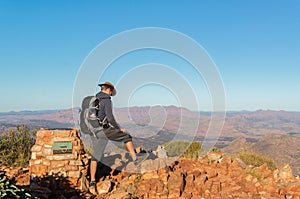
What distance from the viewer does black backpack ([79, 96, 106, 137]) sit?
26.8 ft

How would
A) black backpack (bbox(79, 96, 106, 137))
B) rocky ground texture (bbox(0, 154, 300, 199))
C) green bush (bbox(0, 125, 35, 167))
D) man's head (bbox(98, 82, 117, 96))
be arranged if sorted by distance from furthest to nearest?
green bush (bbox(0, 125, 35, 167)) < man's head (bbox(98, 82, 117, 96)) < black backpack (bbox(79, 96, 106, 137)) < rocky ground texture (bbox(0, 154, 300, 199))

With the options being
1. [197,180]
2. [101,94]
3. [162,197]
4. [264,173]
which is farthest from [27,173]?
[264,173]

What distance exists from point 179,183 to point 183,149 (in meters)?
4.92

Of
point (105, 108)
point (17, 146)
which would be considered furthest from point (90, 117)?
point (17, 146)

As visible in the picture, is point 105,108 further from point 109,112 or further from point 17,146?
point 17,146

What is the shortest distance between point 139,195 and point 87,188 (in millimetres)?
1578

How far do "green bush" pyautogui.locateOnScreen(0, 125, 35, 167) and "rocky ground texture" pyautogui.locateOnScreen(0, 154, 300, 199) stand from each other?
3.44 metres

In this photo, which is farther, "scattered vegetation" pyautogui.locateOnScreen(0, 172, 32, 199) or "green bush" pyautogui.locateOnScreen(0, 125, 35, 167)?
"green bush" pyautogui.locateOnScreen(0, 125, 35, 167)

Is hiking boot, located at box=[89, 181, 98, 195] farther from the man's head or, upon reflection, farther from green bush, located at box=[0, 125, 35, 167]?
green bush, located at box=[0, 125, 35, 167]

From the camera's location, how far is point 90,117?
816 cm

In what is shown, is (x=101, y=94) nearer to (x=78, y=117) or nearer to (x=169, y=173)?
(x=78, y=117)

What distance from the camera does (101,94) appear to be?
838cm

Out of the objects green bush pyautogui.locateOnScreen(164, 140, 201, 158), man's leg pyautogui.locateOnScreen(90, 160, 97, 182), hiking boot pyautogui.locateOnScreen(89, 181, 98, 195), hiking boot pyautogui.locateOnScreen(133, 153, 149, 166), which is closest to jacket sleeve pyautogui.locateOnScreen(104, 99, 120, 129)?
man's leg pyautogui.locateOnScreen(90, 160, 97, 182)

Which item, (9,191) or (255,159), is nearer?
(9,191)
